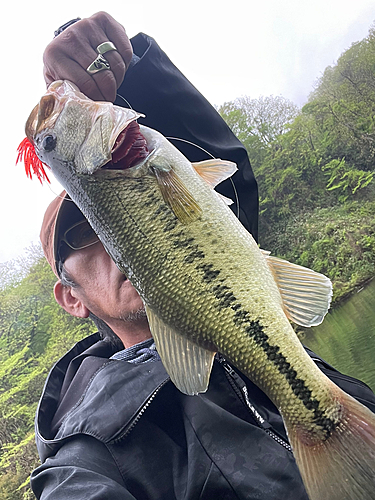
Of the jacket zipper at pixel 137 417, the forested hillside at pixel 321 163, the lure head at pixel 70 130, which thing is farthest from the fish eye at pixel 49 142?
the forested hillside at pixel 321 163

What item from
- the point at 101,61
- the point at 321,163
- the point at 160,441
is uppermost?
the point at 101,61

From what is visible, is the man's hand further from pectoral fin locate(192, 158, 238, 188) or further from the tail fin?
the tail fin

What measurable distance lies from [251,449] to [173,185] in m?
1.03

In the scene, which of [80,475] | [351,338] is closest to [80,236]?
[80,475]

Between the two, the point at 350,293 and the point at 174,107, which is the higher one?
the point at 174,107

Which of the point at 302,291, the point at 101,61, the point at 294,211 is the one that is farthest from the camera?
the point at 294,211

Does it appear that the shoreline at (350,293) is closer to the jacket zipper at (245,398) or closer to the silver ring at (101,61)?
the jacket zipper at (245,398)

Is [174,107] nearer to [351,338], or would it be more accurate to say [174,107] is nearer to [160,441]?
[160,441]

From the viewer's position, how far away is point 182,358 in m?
1.12

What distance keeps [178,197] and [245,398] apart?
0.92 meters

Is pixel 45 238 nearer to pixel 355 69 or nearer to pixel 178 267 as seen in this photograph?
pixel 178 267

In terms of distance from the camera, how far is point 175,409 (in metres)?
1.51

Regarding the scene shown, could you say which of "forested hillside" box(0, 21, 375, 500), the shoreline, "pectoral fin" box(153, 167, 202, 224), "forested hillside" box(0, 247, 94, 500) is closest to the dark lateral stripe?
"pectoral fin" box(153, 167, 202, 224)

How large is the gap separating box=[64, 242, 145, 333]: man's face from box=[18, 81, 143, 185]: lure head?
70 centimetres
